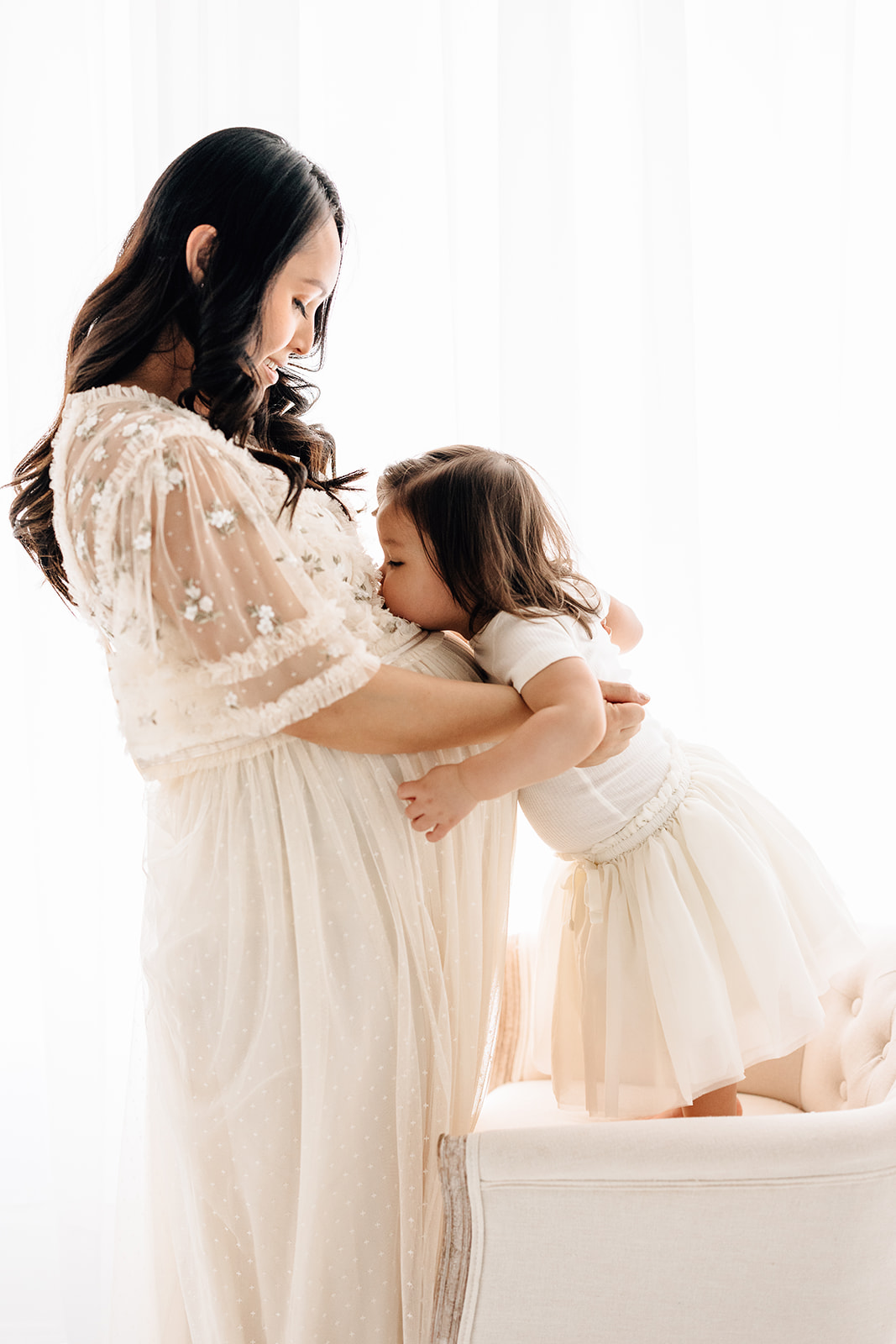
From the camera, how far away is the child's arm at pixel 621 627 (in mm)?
1430

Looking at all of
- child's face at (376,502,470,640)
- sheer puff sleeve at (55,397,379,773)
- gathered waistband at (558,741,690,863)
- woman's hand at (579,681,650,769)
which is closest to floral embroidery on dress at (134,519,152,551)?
sheer puff sleeve at (55,397,379,773)

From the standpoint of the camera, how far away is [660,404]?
6.62 ft

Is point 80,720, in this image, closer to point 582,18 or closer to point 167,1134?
point 167,1134

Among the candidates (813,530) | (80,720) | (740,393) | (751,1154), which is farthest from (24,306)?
(751,1154)

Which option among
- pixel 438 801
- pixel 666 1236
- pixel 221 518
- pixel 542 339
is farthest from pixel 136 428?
pixel 542 339

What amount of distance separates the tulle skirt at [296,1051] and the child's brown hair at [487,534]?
26cm

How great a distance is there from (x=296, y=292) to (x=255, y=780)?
54 cm

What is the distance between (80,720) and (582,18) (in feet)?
5.67

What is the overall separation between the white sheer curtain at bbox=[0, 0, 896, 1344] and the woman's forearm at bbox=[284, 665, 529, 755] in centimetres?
100

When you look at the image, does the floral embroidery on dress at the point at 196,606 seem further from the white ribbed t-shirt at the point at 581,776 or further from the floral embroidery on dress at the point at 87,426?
the white ribbed t-shirt at the point at 581,776

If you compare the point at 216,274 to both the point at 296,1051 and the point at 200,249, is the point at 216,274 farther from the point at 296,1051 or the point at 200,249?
the point at 296,1051

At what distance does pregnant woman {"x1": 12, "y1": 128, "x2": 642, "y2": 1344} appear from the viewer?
37.5 inches

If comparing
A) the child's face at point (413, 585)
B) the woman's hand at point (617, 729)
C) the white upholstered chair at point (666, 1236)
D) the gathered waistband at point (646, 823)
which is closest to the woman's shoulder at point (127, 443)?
the child's face at point (413, 585)

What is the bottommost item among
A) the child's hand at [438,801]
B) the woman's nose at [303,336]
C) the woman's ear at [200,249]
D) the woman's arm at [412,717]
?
the child's hand at [438,801]
